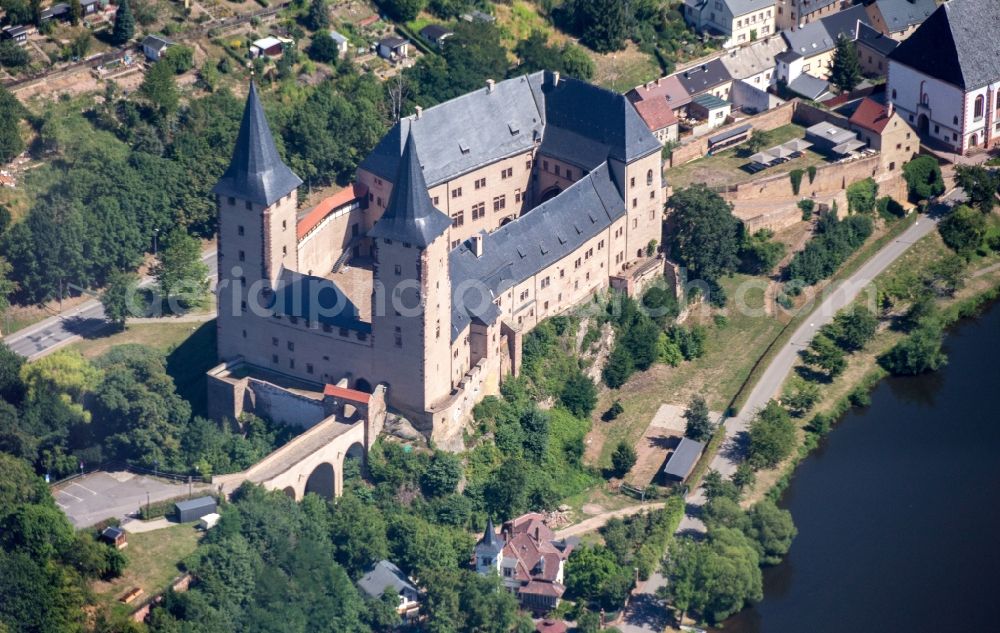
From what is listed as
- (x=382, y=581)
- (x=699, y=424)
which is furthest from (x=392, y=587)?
(x=699, y=424)

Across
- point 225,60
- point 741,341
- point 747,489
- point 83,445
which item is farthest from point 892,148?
point 83,445

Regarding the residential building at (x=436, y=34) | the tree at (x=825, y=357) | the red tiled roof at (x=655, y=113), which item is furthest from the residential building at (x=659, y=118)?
the tree at (x=825, y=357)

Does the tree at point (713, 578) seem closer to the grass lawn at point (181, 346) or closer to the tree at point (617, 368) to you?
the tree at point (617, 368)

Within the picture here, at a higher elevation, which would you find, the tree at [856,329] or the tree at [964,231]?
the tree at [964,231]

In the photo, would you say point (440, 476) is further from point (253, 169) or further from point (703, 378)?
point (703, 378)

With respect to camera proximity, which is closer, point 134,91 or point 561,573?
point 561,573

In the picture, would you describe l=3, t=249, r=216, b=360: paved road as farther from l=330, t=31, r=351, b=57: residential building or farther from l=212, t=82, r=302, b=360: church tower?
l=330, t=31, r=351, b=57: residential building

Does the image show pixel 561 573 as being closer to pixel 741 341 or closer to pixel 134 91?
pixel 741 341
